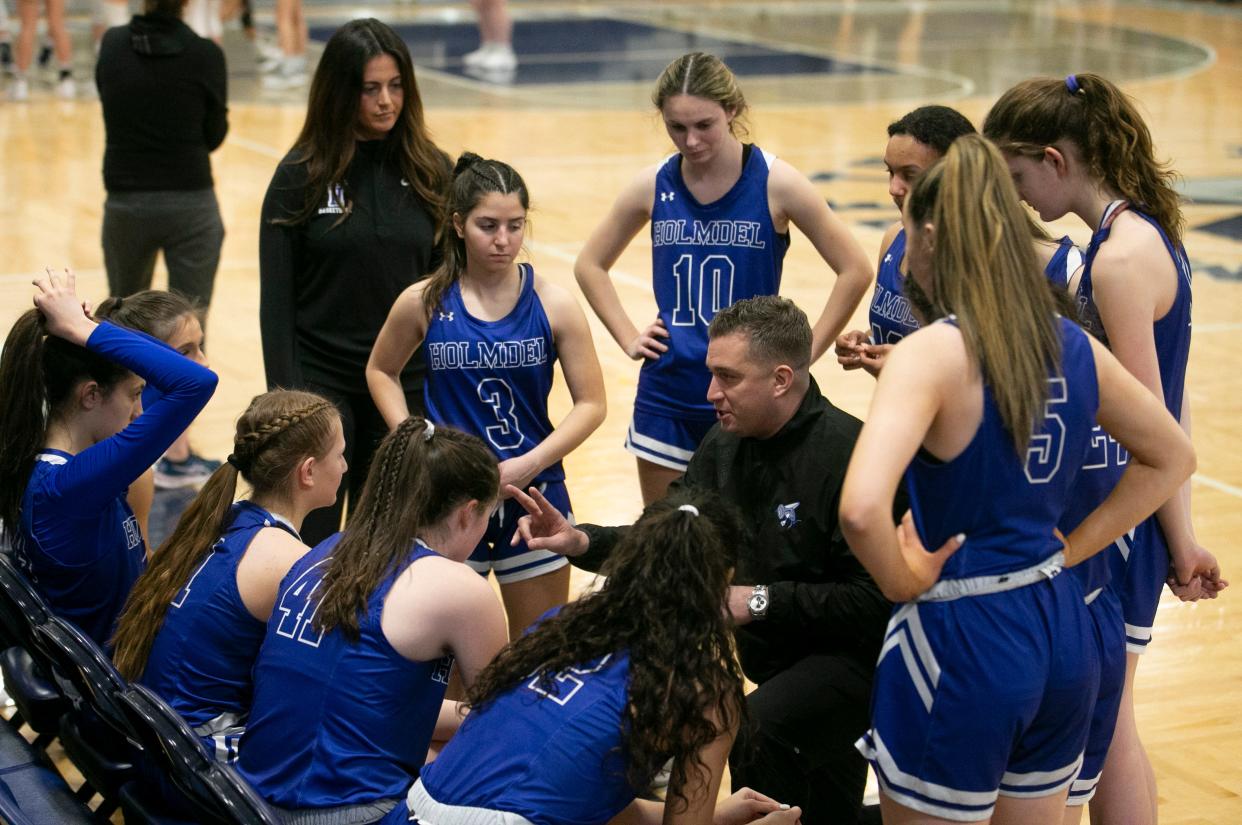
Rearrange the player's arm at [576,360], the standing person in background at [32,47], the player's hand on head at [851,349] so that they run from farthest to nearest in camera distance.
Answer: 1. the standing person in background at [32,47]
2. the player's arm at [576,360]
3. the player's hand on head at [851,349]

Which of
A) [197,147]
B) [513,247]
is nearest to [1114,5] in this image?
[197,147]

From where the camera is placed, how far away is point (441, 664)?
2.85m

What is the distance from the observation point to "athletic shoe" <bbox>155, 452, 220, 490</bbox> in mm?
5809

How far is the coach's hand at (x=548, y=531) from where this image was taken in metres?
3.25

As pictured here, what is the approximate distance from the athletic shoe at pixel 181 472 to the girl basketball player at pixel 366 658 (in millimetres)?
3065

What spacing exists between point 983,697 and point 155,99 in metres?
4.43

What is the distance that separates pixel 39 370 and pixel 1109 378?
2.23 meters

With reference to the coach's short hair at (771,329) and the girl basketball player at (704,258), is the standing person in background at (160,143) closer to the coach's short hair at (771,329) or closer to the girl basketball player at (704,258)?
the girl basketball player at (704,258)

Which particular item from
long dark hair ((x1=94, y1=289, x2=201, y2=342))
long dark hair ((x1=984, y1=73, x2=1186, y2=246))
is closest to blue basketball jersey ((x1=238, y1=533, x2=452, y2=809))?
long dark hair ((x1=94, y1=289, x2=201, y2=342))

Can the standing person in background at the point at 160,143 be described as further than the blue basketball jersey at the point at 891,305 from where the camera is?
Yes

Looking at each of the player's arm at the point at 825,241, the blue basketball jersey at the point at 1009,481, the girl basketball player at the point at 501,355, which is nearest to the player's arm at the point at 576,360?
the girl basketball player at the point at 501,355

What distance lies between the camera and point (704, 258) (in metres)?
4.14

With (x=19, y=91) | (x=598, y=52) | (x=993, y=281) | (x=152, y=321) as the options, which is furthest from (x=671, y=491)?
(x=598, y=52)

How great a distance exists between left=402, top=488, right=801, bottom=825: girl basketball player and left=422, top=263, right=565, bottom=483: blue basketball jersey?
1146 millimetres
